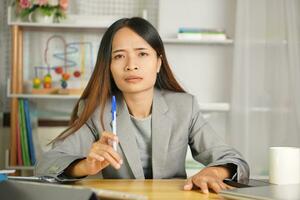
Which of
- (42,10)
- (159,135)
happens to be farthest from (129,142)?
(42,10)

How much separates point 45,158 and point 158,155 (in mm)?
397

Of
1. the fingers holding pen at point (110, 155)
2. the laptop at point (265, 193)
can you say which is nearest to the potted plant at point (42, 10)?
the fingers holding pen at point (110, 155)

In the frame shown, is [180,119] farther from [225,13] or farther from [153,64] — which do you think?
[225,13]

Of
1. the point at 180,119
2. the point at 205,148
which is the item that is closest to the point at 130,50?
the point at 180,119

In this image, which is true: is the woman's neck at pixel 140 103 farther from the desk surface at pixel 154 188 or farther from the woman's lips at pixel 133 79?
the desk surface at pixel 154 188

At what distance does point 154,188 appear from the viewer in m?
1.24

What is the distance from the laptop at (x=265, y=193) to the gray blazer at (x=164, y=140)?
1.04 feet

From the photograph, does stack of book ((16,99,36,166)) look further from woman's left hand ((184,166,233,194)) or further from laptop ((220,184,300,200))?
laptop ((220,184,300,200))

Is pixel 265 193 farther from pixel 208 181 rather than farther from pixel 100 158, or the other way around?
pixel 100 158

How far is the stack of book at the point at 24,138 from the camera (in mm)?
2896

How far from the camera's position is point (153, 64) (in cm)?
168

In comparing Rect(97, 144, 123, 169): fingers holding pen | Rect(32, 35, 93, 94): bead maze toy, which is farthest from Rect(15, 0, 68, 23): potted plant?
Rect(97, 144, 123, 169): fingers holding pen

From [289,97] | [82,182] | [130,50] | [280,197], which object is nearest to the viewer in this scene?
[280,197]

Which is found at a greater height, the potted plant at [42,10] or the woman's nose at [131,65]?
the potted plant at [42,10]
